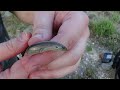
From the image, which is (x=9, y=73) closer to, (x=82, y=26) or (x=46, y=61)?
(x=46, y=61)

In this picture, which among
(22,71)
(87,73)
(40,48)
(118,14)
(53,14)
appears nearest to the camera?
(40,48)

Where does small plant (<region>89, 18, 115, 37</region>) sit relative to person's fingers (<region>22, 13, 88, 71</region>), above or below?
below

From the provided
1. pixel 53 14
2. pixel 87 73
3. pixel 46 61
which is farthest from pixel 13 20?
pixel 46 61

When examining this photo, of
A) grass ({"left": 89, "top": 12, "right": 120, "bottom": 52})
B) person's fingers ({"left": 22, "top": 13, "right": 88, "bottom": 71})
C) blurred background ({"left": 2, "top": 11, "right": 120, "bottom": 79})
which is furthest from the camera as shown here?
grass ({"left": 89, "top": 12, "right": 120, "bottom": 52})

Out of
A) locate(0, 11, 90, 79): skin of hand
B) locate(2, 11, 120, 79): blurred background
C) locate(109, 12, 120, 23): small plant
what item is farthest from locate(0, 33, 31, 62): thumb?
locate(109, 12, 120, 23): small plant

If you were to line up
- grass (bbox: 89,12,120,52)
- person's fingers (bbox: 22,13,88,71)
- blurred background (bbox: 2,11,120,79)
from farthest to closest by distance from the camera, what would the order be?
grass (bbox: 89,12,120,52), blurred background (bbox: 2,11,120,79), person's fingers (bbox: 22,13,88,71)

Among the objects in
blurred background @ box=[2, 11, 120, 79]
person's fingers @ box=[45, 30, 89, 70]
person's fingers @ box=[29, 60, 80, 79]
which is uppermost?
person's fingers @ box=[45, 30, 89, 70]

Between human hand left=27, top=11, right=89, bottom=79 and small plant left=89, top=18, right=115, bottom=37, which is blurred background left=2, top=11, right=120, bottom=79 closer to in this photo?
small plant left=89, top=18, right=115, bottom=37
